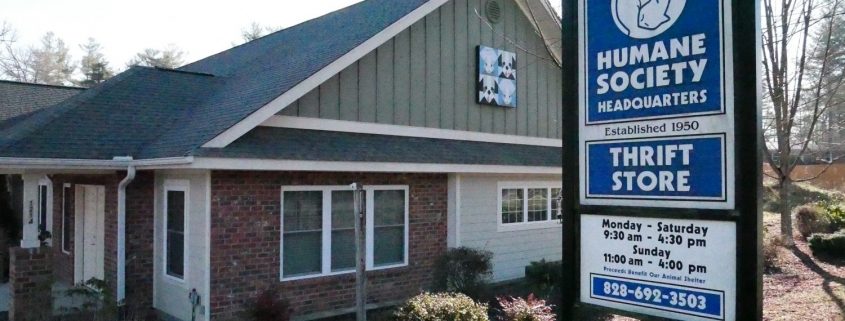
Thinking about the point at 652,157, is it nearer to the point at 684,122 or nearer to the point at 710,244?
the point at 684,122

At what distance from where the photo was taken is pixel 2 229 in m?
13.6

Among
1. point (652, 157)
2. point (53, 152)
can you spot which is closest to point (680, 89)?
point (652, 157)

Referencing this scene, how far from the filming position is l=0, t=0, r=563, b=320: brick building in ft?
31.4

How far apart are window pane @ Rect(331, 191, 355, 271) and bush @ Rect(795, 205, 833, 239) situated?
1491 cm

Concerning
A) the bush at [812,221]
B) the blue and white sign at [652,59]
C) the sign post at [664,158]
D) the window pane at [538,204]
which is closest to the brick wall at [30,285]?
the sign post at [664,158]

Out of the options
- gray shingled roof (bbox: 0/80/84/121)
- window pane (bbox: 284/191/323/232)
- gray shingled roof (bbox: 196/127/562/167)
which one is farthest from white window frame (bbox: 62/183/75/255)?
gray shingled roof (bbox: 196/127/562/167)

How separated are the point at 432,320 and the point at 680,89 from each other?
4.15 metres

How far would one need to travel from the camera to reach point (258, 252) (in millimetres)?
9750

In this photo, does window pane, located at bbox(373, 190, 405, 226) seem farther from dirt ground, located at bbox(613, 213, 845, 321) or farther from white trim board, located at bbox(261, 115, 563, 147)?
dirt ground, located at bbox(613, 213, 845, 321)

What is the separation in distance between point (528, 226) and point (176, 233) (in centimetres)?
731

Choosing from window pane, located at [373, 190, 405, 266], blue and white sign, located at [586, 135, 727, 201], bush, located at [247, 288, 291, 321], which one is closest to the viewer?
blue and white sign, located at [586, 135, 727, 201]

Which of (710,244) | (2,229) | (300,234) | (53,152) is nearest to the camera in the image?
(710,244)

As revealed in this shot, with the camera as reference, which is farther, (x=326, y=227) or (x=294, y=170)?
(x=326, y=227)

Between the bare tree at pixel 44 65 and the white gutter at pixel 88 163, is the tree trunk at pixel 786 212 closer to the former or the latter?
the white gutter at pixel 88 163
